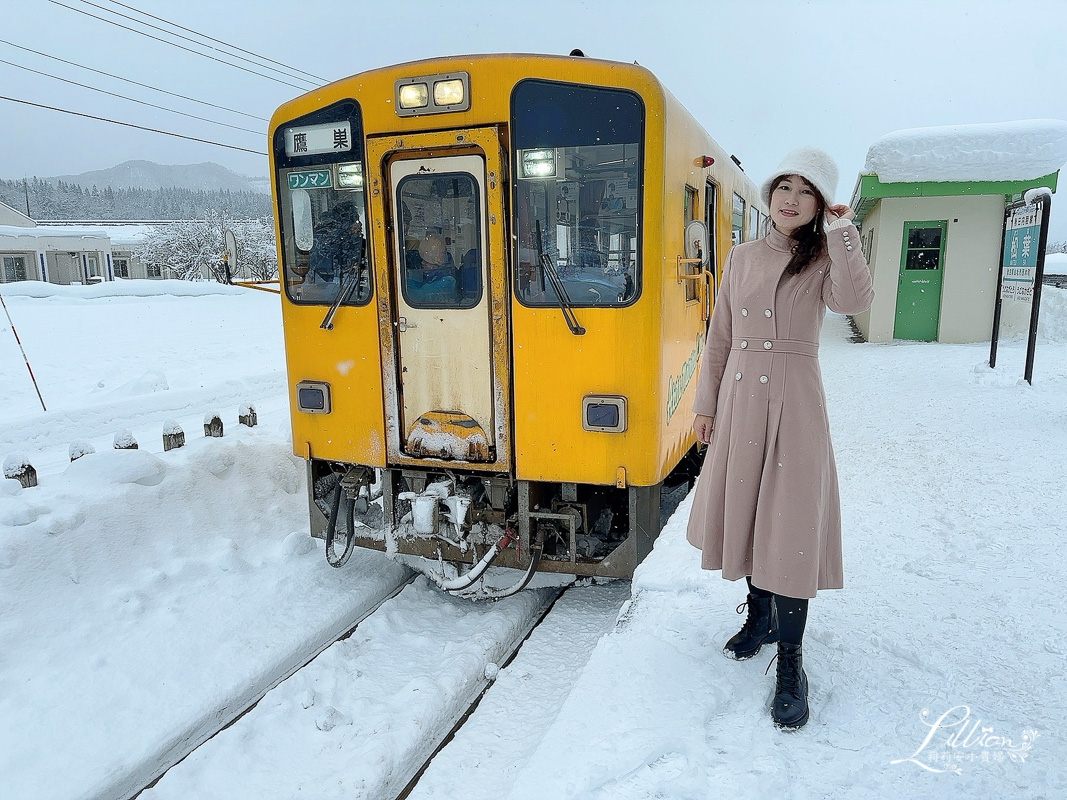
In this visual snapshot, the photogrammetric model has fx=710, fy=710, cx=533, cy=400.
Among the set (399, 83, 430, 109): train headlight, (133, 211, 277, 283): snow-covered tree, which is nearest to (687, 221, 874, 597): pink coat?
(399, 83, 430, 109): train headlight

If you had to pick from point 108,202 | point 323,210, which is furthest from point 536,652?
point 108,202

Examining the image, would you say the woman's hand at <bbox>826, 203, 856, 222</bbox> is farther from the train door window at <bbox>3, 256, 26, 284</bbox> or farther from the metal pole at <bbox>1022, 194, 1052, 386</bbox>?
the train door window at <bbox>3, 256, 26, 284</bbox>

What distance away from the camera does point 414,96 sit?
3.78 m

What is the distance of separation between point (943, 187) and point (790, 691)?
13.7 m

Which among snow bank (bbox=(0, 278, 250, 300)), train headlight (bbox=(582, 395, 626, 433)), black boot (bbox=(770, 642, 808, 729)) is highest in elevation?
snow bank (bbox=(0, 278, 250, 300))

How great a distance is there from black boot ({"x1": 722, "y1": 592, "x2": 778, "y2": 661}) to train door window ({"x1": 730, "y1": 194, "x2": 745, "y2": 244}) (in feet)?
14.2

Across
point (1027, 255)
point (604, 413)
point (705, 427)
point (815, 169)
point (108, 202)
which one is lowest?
point (604, 413)

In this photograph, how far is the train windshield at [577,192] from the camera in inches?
143

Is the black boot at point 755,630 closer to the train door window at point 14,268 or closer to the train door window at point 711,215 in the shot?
the train door window at point 711,215

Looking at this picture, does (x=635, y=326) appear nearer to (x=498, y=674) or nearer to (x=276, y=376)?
(x=498, y=674)

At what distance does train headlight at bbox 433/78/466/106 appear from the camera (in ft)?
12.2

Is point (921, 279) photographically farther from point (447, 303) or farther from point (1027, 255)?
point (447, 303)

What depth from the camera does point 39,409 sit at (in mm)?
8805

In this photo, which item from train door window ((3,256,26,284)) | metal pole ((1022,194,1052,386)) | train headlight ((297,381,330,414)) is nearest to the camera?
train headlight ((297,381,330,414))
